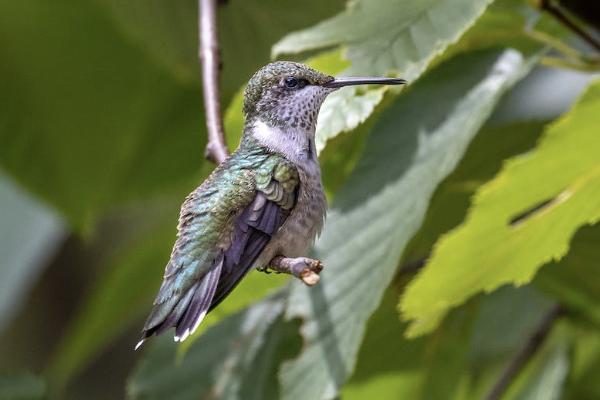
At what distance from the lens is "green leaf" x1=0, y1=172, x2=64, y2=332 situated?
13.5 feet

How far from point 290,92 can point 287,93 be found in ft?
0.04

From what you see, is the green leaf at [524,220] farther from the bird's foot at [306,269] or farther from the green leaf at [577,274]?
the bird's foot at [306,269]

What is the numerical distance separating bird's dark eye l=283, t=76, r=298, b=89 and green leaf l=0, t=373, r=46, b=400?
1714mm

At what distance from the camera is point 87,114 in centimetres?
414

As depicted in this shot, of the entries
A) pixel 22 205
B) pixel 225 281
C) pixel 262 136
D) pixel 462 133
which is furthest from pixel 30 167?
pixel 225 281

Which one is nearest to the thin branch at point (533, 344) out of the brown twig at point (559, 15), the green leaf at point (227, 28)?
the brown twig at point (559, 15)

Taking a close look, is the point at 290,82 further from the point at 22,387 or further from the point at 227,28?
the point at 22,387

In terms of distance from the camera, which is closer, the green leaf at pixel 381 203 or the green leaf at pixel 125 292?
the green leaf at pixel 381 203

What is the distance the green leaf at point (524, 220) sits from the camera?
7.24ft

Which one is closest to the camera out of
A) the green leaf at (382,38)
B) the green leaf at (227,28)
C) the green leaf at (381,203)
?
the green leaf at (382,38)

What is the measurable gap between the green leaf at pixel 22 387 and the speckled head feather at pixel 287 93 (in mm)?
1599

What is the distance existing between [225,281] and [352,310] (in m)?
0.97

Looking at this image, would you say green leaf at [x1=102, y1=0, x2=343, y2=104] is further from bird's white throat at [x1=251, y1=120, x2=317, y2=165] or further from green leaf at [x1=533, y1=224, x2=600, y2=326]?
bird's white throat at [x1=251, y1=120, x2=317, y2=165]

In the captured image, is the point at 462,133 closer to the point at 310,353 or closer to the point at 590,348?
the point at 310,353
